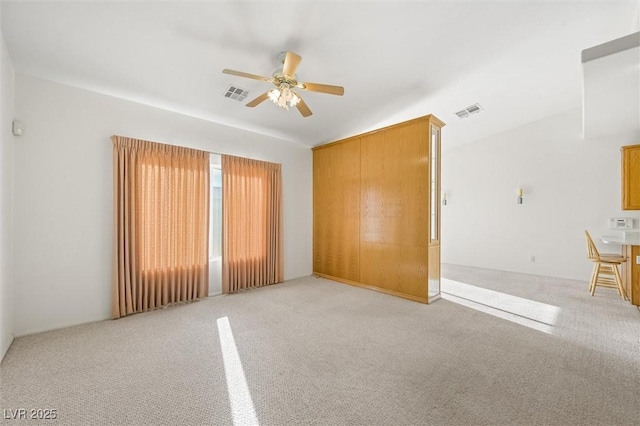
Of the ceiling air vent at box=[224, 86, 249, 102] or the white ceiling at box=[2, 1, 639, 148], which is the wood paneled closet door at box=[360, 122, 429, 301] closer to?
the white ceiling at box=[2, 1, 639, 148]

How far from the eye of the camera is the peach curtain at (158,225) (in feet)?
10.9

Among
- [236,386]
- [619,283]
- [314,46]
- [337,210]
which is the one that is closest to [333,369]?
[236,386]

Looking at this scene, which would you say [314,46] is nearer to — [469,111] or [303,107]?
[303,107]

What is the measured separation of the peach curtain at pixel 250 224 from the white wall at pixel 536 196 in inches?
167

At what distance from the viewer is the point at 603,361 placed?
2330mm

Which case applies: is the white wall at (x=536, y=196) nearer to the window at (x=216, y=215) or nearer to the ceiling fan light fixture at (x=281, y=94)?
the ceiling fan light fixture at (x=281, y=94)

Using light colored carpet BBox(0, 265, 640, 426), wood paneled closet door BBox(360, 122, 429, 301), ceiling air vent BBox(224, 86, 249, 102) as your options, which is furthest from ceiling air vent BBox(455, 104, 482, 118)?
ceiling air vent BBox(224, 86, 249, 102)

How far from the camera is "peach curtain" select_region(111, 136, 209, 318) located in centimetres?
332

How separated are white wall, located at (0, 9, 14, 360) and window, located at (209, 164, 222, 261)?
2.20 m

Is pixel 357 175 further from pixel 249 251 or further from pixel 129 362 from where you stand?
pixel 129 362

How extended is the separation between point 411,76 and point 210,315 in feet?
13.4

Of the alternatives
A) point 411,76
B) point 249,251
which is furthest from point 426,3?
point 249,251

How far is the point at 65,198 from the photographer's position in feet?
9.91

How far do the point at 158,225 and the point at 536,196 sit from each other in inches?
288
